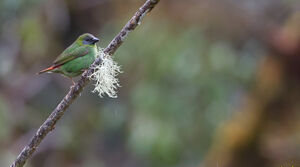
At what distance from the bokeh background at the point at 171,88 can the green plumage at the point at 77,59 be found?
11.2 feet

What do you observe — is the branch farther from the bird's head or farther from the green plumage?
the bird's head

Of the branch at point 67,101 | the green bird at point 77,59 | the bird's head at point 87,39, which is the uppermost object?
the bird's head at point 87,39

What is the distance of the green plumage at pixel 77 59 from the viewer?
14.3 ft

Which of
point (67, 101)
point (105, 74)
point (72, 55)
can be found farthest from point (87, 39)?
point (67, 101)

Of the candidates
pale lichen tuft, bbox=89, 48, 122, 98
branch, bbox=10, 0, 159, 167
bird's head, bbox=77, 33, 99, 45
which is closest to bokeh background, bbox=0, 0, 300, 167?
bird's head, bbox=77, 33, 99, 45

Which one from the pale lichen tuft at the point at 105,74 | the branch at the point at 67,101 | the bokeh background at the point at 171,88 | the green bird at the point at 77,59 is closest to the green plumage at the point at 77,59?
the green bird at the point at 77,59

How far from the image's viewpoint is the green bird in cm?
437

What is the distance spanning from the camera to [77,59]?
439 cm

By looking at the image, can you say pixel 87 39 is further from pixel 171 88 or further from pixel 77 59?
pixel 171 88

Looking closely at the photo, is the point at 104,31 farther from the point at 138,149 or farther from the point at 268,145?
the point at 268,145

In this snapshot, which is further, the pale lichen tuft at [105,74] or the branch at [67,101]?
the pale lichen tuft at [105,74]

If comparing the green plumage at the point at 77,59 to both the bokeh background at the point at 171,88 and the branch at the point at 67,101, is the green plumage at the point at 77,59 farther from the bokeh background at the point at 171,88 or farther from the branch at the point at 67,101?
the bokeh background at the point at 171,88

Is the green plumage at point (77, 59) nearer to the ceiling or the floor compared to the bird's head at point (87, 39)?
nearer to the floor

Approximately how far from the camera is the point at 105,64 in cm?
355
